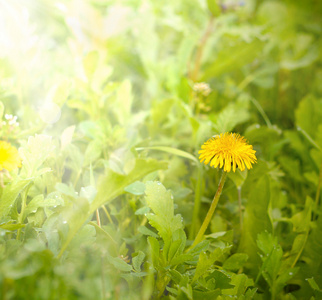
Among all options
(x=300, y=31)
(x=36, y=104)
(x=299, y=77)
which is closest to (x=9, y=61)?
(x=36, y=104)

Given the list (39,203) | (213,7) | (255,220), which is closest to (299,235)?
(255,220)

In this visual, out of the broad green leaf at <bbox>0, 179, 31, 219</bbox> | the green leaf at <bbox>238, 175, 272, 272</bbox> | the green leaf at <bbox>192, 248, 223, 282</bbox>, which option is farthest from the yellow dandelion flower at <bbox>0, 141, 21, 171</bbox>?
the green leaf at <bbox>238, 175, 272, 272</bbox>

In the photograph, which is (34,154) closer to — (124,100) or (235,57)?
(124,100)

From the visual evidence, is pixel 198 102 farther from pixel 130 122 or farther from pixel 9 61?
pixel 9 61

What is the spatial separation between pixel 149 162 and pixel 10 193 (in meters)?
0.20

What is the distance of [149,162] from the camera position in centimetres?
43

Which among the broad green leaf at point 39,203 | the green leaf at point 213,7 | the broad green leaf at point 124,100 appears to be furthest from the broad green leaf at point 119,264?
the green leaf at point 213,7

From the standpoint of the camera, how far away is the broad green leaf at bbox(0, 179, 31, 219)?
1.49ft

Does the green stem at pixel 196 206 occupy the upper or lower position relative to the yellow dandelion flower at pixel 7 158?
lower

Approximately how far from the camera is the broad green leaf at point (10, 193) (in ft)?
1.49

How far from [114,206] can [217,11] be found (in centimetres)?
65

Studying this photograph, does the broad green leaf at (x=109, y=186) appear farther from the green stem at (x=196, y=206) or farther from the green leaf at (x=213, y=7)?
the green leaf at (x=213, y=7)

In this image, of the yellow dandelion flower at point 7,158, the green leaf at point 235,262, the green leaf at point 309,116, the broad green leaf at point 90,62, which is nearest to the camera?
the yellow dandelion flower at point 7,158

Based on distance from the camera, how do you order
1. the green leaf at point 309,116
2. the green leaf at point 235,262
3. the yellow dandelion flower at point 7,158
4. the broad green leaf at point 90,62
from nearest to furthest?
the yellow dandelion flower at point 7,158
the green leaf at point 235,262
the broad green leaf at point 90,62
the green leaf at point 309,116
